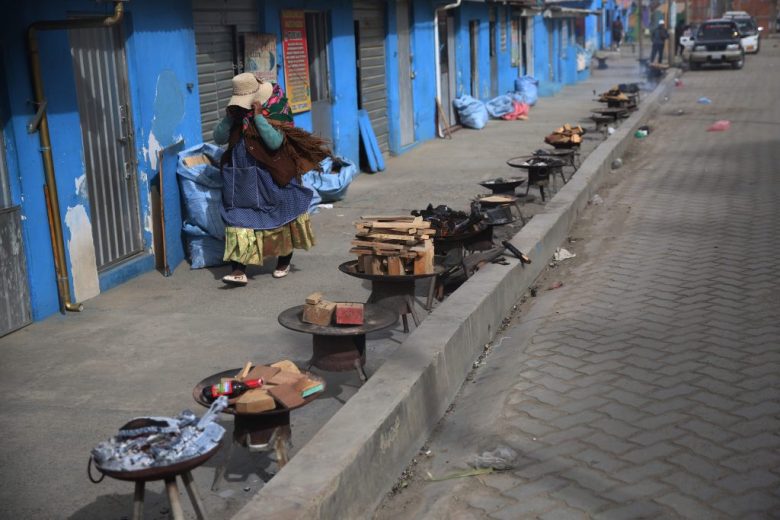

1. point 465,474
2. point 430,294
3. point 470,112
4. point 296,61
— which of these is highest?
point 296,61

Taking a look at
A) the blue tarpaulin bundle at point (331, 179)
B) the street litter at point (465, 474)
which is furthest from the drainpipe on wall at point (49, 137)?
the blue tarpaulin bundle at point (331, 179)

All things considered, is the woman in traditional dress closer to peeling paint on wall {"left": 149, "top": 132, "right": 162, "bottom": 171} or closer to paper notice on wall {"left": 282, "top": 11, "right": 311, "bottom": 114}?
peeling paint on wall {"left": 149, "top": 132, "right": 162, "bottom": 171}

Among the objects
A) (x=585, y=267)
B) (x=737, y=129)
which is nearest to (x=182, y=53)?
(x=585, y=267)

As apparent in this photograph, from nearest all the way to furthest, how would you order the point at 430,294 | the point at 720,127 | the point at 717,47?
the point at 430,294 < the point at 720,127 < the point at 717,47

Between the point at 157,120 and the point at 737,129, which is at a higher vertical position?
the point at 157,120

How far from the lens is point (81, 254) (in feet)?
25.5

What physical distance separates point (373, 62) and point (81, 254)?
8.90 m

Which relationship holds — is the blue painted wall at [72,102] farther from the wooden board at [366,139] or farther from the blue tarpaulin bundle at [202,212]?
the wooden board at [366,139]

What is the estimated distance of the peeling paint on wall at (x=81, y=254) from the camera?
302 inches

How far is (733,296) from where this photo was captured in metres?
7.99

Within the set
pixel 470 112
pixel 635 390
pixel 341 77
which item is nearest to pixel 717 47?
pixel 470 112

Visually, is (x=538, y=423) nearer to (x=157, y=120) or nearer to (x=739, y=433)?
(x=739, y=433)

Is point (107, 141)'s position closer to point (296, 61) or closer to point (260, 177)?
point (260, 177)

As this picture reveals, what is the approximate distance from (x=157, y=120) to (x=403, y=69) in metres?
8.91
